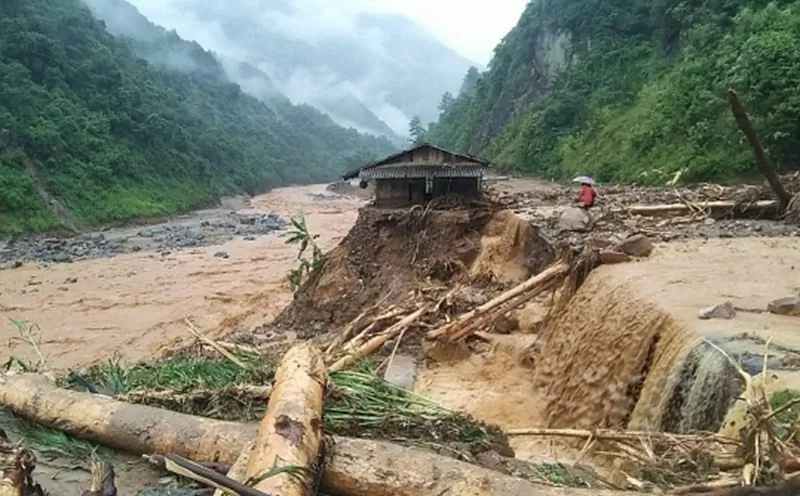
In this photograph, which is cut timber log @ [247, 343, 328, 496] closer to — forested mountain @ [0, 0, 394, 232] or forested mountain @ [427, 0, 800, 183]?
forested mountain @ [427, 0, 800, 183]

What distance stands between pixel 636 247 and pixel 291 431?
6623mm

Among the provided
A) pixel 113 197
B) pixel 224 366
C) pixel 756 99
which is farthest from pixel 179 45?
pixel 224 366

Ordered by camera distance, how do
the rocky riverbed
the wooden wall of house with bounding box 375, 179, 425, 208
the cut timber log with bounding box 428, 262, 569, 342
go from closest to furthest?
1. the cut timber log with bounding box 428, 262, 569, 342
2. the wooden wall of house with bounding box 375, 179, 425, 208
3. the rocky riverbed

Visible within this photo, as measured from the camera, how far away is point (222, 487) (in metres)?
3.50

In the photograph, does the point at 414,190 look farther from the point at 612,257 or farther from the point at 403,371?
the point at 612,257

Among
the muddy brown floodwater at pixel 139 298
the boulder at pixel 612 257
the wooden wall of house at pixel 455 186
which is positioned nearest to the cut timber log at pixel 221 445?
the boulder at pixel 612 257

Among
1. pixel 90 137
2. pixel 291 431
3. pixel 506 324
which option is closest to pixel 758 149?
pixel 506 324

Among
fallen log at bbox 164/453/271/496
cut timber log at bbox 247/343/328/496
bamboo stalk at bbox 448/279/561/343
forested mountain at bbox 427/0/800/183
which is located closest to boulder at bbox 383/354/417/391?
bamboo stalk at bbox 448/279/561/343

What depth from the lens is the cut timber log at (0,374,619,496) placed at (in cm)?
382

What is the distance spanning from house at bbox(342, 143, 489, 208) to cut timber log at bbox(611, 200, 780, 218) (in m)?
5.48

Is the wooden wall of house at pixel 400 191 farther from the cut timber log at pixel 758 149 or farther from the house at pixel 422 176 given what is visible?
the cut timber log at pixel 758 149

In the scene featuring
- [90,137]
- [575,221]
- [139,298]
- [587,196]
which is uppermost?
[90,137]

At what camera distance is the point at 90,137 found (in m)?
44.1

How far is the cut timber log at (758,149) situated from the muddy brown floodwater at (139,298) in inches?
441
